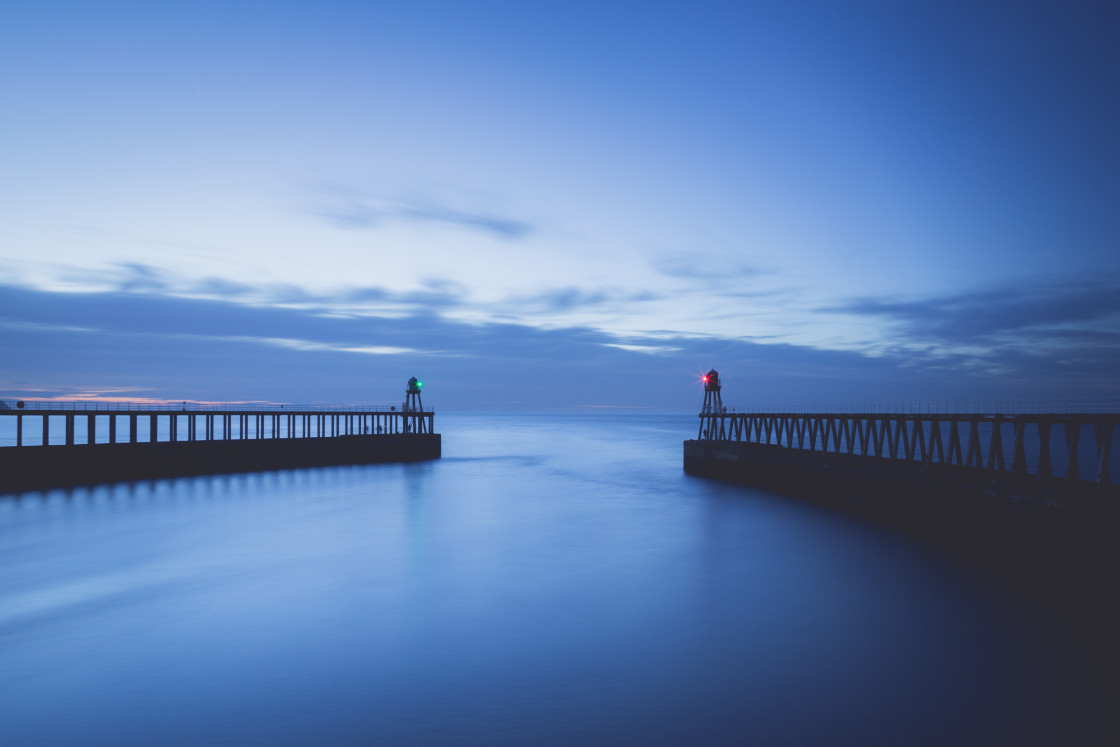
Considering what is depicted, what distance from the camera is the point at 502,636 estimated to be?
505 inches

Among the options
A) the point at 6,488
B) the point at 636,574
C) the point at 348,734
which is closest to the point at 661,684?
the point at 348,734

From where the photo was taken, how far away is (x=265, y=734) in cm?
869

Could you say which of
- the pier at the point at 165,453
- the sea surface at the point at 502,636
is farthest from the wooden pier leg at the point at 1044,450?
the pier at the point at 165,453

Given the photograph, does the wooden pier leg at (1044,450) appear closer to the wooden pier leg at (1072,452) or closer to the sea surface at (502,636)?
the wooden pier leg at (1072,452)

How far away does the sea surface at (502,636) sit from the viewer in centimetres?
891

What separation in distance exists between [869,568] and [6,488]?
38311 millimetres

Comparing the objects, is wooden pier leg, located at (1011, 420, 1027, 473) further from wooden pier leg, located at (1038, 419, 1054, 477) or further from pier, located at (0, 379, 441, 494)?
pier, located at (0, 379, 441, 494)

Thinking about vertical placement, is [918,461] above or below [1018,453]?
below

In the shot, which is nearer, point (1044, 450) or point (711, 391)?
point (1044, 450)

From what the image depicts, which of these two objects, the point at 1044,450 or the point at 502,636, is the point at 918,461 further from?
the point at 502,636

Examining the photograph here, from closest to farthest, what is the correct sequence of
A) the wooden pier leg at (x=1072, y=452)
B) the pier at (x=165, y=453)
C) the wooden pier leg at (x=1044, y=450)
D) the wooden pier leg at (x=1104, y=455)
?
the wooden pier leg at (x=1104, y=455) < the wooden pier leg at (x=1072, y=452) < the wooden pier leg at (x=1044, y=450) < the pier at (x=165, y=453)

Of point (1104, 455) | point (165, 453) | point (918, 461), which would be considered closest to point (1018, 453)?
point (1104, 455)

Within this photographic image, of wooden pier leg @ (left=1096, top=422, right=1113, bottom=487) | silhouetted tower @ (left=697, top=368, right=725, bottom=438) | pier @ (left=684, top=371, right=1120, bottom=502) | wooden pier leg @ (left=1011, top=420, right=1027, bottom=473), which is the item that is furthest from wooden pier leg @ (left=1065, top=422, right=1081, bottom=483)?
silhouetted tower @ (left=697, top=368, right=725, bottom=438)

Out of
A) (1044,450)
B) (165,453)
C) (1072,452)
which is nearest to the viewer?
(1072,452)
